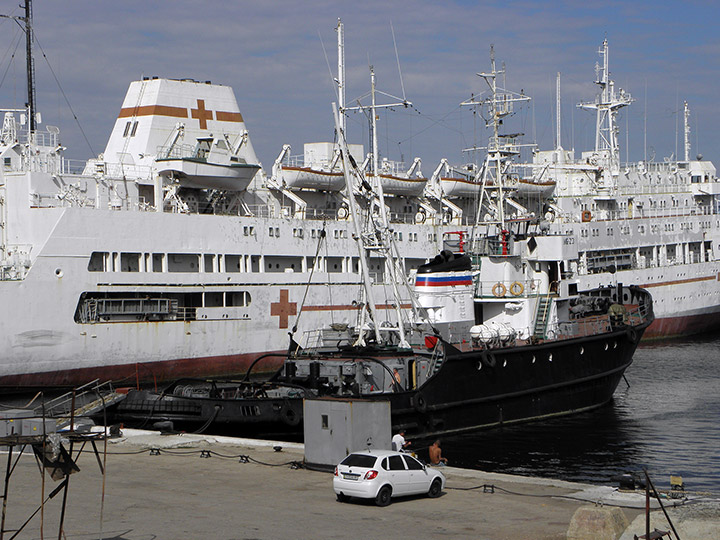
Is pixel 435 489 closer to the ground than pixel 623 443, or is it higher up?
higher up

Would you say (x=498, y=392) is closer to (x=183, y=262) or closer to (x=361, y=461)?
(x=361, y=461)

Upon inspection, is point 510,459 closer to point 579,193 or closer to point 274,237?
point 274,237

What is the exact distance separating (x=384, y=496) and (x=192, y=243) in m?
23.2

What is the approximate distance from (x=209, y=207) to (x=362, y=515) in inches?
1083

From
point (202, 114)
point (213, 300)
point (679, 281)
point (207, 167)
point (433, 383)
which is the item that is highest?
point (202, 114)

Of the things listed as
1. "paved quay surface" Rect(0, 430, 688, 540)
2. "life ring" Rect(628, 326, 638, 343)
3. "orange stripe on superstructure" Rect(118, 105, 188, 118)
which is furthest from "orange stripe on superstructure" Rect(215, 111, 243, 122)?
"paved quay surface" Rect(0, 430, 688, 540)

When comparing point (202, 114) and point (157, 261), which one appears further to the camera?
point (202, 114)

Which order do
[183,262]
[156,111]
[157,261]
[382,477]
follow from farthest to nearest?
[156,111] < [183,262] < [157,261] < [382,477]

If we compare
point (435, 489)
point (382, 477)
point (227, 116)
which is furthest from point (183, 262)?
point (382, 477)

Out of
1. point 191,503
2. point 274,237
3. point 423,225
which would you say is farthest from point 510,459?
point 423,225

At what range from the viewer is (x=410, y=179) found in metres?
46.1

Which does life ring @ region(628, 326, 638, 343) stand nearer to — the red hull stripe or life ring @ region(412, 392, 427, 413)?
the red hull stripe

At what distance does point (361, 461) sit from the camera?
1487 centimetres

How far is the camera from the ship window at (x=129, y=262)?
3441 cm
